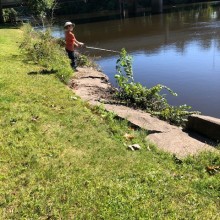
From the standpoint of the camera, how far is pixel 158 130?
7113 mm

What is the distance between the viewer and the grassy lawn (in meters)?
4.30

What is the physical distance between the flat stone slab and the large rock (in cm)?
14

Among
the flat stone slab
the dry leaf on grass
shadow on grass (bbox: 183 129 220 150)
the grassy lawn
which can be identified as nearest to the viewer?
the grassy lawn

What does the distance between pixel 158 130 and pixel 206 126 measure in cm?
93

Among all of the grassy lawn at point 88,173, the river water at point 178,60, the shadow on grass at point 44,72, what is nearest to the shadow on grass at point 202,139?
the grassy lawn at point 88,173

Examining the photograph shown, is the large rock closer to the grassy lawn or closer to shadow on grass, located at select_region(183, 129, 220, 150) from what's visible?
shadow on grass, located at select_region(183, 129, 220, 150)

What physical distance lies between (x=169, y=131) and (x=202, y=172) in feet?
6.20

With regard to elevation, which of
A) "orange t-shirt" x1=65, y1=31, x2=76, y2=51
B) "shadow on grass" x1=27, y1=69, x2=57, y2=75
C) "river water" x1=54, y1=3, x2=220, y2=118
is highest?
"orange t-shirt" x1=65, y1=31, x2=76, y2=51

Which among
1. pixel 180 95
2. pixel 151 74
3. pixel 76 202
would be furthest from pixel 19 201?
pixel 151 74

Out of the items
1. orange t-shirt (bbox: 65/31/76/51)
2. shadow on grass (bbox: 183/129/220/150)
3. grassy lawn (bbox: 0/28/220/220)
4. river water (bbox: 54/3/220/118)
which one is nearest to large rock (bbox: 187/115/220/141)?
shadow on grass (bbox: 183/129/220/150)

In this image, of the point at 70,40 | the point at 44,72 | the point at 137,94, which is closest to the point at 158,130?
the point at 137,94

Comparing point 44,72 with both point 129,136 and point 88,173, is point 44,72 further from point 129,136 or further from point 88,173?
point 88,173

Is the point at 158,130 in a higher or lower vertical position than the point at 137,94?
lower

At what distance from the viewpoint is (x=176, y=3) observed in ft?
188
